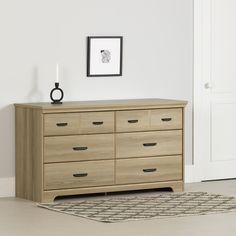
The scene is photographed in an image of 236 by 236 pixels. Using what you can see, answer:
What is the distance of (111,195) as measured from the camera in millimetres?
7617

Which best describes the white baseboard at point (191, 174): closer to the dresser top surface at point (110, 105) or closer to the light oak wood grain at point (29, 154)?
the dresser top surface at point (110, 105)

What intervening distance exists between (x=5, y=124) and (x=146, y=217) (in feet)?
5.33

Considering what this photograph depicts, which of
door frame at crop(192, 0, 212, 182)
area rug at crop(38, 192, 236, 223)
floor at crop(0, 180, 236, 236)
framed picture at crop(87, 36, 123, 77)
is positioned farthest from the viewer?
door frame at crop(192, 0, 212, 182)

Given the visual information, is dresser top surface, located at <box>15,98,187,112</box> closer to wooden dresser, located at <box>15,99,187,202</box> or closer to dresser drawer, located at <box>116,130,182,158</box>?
wooden dresser, located at <box>15,99,187,202</box>

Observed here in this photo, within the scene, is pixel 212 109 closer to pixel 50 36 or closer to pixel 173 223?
pixel 50 36

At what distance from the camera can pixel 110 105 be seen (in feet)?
24.2

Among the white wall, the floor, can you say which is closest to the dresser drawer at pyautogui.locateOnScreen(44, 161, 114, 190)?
the floor

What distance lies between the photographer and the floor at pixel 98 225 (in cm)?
598

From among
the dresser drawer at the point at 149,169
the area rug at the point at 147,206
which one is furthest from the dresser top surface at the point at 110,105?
the area rug at the point at 147,206

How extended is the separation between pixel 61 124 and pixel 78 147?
25 centimetres

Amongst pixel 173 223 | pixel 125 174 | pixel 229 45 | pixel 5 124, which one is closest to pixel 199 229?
pixel 173 223

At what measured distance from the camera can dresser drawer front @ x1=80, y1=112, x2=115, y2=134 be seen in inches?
288

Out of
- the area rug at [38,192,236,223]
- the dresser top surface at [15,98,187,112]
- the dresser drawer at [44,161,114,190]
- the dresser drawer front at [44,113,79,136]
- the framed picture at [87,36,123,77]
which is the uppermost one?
the framed picture at [87,36,123,77]

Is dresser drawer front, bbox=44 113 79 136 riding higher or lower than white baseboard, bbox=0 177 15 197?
higher
